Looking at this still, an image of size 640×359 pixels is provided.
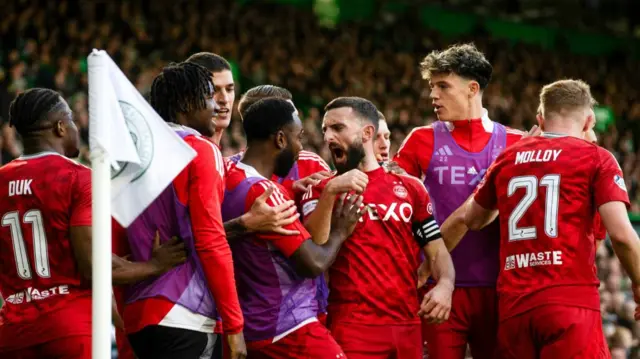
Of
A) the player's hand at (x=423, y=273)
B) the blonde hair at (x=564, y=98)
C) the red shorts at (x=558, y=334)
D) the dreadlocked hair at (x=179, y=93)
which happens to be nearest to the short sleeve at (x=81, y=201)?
the dreadlocked hair at (x=179, y=93)

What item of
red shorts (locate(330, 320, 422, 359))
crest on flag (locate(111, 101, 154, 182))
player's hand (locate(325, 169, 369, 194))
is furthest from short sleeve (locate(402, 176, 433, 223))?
crest on flag (locate(111, 101, 154, 182))

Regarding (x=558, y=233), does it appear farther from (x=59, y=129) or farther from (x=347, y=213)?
(x=59, y=129)

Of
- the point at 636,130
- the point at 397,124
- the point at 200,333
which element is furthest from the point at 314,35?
the point at 200,333

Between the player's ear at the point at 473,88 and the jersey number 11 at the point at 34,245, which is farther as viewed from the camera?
the player's ear at the point at 473,88

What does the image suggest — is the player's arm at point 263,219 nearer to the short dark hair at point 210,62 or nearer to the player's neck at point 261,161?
the player's neck at point 261,161

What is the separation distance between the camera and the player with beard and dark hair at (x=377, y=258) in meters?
6.13

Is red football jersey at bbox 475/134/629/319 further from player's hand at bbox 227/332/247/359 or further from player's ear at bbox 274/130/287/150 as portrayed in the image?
player's hand at bbox 227/332/247/359

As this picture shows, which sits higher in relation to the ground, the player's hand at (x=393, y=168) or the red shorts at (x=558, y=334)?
the player's hand at (x=393, y=168)

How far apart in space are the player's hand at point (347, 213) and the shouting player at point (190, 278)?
0.86 m

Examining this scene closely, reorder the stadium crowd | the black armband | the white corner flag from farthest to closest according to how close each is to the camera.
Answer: the stadium crowd → the black armband → the white corner flag

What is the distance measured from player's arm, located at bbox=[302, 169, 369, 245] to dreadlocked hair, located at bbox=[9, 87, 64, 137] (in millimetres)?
1536

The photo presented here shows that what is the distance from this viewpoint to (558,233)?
19.8 feet

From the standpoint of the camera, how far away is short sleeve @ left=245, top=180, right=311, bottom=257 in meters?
5.74

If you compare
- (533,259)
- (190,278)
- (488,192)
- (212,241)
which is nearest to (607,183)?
(533,259)
